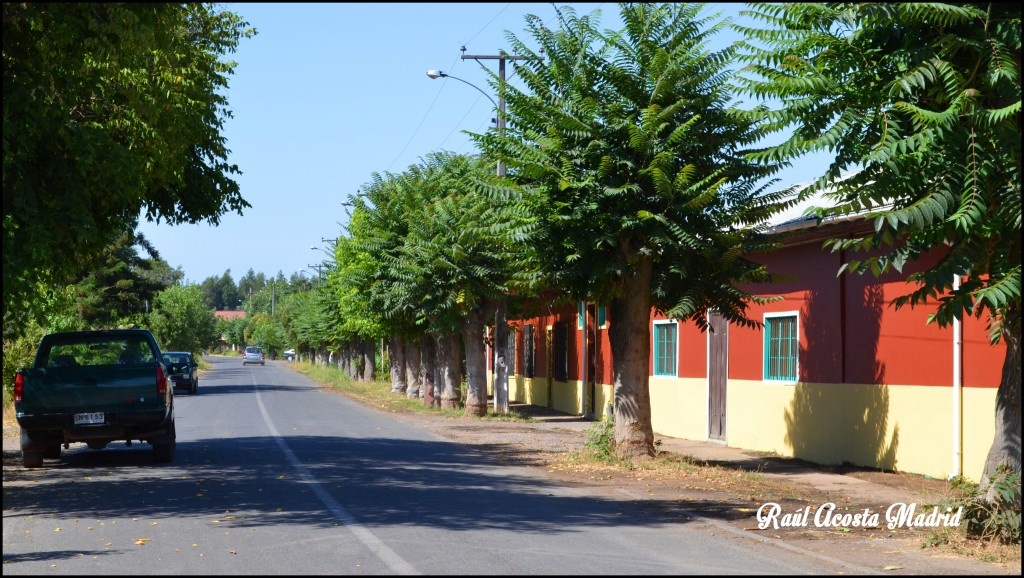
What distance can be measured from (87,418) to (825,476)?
10256mm

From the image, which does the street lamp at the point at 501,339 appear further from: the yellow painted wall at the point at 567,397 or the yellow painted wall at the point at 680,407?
the yellow painted wall at the point at 680,407

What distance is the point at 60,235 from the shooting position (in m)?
11.1

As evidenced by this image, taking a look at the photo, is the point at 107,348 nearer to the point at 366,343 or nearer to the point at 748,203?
the point at 748,203

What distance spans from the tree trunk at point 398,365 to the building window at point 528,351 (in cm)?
782

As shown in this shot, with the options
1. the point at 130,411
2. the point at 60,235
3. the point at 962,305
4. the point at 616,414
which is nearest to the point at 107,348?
the point at 130,411

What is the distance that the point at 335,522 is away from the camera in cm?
990

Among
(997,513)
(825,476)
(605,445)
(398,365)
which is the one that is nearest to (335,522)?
(997,513)

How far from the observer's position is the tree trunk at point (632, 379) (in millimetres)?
15984

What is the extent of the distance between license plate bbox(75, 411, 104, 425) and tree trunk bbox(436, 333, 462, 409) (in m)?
17.1

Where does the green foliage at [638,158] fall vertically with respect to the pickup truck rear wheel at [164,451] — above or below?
above

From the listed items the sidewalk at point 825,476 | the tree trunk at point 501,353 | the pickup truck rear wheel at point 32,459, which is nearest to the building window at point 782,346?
the sidewalk at point 825,476

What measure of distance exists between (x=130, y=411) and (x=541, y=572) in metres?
8.90

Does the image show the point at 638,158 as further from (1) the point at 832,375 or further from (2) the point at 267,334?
(2) the point at 267,334

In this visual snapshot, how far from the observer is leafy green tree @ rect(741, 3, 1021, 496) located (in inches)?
333
